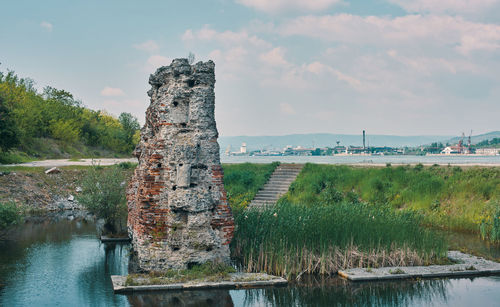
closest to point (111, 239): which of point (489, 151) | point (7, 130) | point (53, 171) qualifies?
point (53, 171)


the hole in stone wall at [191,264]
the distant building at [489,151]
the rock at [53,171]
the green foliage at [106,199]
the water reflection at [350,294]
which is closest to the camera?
the water reflection at [350,294]

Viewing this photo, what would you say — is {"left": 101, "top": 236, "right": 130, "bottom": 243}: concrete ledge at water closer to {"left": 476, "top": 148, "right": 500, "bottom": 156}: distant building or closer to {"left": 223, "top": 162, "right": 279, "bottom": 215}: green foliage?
{"left": 223, "top": 162, "right": 279, "bottom": 215}: green foliage

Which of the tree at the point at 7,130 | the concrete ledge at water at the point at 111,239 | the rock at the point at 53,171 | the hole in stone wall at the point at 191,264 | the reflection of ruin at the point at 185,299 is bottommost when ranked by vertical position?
the reflection of ruin at the point at 185,299

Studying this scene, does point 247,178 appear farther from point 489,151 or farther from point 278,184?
point 489,151

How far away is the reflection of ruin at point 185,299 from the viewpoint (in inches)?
491

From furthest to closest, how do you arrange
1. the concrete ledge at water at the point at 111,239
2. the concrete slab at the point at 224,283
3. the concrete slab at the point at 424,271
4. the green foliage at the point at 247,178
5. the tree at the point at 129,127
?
the tree at the point at 129,127
the green foliage at the point at 247,178
the concrete ledge at water at the point at 111,239
the concrete slab at the point at 424,271
the concrete slab at the point at 224,283

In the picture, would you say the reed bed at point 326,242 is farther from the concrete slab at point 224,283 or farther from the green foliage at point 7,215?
the green foliage at point 7,215

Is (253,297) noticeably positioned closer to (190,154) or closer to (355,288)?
(355,288)

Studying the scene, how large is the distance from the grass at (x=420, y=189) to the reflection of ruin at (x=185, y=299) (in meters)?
13.1

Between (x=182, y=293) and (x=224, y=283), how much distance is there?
1.31 meters

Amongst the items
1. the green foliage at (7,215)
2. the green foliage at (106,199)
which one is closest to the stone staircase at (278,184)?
the green foliage at (106,199)

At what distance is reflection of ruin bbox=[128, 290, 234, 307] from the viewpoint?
40.9ft

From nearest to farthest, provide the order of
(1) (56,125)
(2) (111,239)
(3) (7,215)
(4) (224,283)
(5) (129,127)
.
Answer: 1. (4) (224,283)
2. (3) (7,215)
3. (2) (111,239)
4. (1) (56,125)
5. (5) (129,127)

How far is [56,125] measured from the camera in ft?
201
